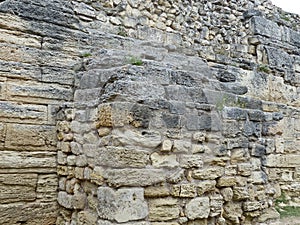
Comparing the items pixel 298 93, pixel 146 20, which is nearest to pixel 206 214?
pixel 146 20

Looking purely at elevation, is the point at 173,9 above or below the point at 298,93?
above

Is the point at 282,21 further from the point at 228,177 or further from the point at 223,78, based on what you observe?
the point at 228,177

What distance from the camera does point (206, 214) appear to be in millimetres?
3322

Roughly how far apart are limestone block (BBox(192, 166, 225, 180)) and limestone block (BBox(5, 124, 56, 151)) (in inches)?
63.1

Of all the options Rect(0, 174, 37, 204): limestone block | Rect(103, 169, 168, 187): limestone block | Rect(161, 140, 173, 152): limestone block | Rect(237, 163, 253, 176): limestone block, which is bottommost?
Rect(0, 174, 37, 204): limestone block

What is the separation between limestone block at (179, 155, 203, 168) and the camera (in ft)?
10.7

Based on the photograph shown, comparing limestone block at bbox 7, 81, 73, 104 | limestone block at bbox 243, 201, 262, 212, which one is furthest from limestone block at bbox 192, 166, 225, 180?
limestone block at bbox 7, 81, 73, 104

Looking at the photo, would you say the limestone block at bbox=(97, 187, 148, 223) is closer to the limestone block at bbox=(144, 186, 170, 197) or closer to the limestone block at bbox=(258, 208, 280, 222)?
the limestone block at bbox=(144, 186, 170, 197)

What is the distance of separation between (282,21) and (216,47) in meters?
1.90

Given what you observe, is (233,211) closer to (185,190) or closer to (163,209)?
(185,190)

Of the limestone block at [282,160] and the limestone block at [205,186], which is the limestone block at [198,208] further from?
the limestone block at [282,160]

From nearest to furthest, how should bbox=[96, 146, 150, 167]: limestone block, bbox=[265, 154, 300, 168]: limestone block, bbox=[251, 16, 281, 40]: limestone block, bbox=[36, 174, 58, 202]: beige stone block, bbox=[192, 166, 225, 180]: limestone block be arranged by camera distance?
bbox=[96, 146, 150, 167]: limestone block, bbox=[192, 166, 225, 180]: limestone block, bbox=[36, 174, 58, 202]: beige stone block, bbox=[265, 154, 300, 168]: limestone block, bbox=[251, 16, 281, 40]: limestone block

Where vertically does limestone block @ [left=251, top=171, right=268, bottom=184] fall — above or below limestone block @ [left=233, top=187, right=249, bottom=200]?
above

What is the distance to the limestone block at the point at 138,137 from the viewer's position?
9.85ft
